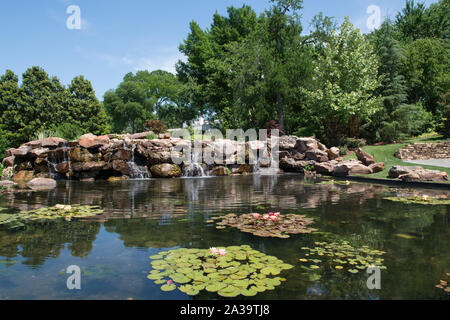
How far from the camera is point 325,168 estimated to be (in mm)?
16672

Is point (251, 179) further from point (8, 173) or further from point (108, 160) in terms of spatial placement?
point (8, 173)

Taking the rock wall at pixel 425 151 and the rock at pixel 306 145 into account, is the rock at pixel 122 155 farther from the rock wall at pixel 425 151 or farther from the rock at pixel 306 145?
the rock wall at pixel 425 151

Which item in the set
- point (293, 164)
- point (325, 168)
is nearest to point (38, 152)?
point (293, 164)

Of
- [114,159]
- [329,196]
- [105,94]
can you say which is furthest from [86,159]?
[105,94]

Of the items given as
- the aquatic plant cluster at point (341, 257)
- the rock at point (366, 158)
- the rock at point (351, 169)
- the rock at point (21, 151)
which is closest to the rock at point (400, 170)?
the rock at point (351, 169)

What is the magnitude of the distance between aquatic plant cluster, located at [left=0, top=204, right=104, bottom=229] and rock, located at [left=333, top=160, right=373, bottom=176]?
12.2 m

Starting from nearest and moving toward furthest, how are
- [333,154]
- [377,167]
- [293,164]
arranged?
1. [377,167]
2. [333,154]
3. [293,164]

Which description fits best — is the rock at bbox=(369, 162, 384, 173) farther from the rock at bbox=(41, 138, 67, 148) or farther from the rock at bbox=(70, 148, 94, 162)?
the rock at bbox=(41, 138, 67, 148)

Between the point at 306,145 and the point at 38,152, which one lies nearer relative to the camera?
the point at 38,152

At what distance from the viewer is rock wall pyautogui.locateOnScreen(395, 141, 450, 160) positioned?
16.4 meters

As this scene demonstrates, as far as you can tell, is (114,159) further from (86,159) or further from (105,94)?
(105,94)

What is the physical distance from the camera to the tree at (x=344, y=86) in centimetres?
2153

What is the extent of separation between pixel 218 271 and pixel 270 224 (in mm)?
2191

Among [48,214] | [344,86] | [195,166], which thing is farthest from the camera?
[344,86]
